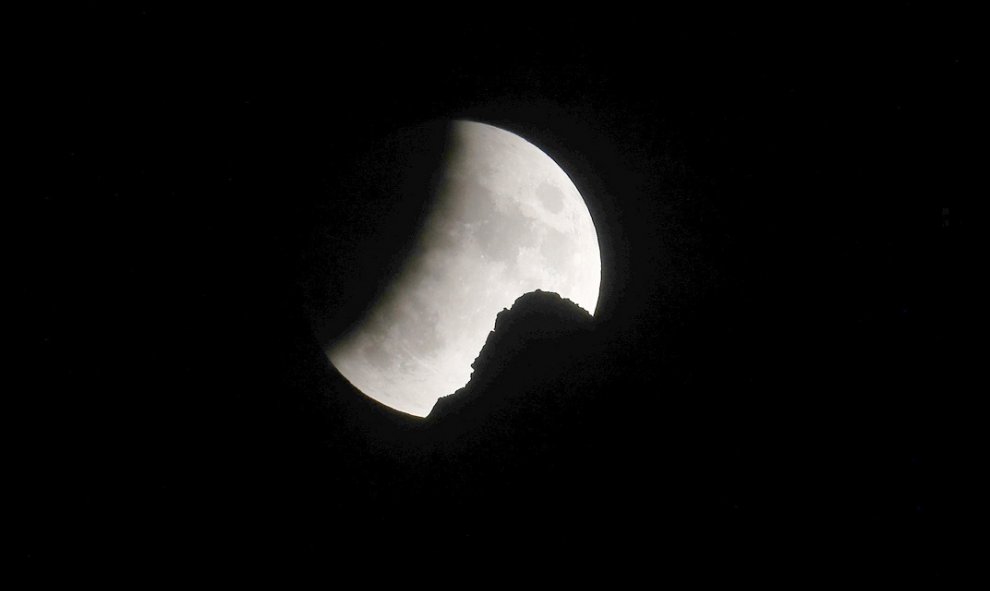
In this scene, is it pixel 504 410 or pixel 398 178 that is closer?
pixel 504 410

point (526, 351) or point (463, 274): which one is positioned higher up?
point (463, 274)

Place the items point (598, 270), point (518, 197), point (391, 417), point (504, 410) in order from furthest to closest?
point (391, 417)
point (598, 270)
point (518, 197)
point (504, 410)

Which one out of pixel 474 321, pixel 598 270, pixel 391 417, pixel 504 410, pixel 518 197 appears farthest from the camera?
pixel 391 417

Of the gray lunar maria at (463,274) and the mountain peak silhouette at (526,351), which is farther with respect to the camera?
the gray lunar maria at (463,274)

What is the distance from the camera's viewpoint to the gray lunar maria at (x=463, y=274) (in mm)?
4355

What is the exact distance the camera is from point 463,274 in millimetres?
4363

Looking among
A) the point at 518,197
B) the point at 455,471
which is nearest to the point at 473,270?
the point at 518,197

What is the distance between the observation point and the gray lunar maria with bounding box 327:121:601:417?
4.36m

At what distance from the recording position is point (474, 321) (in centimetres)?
434

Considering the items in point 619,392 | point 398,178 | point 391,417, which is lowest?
point 391,417

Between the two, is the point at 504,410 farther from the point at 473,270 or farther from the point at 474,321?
the point at 473,270

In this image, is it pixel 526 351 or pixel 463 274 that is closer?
pixel 526 351

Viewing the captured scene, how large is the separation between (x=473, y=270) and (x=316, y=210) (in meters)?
1.22

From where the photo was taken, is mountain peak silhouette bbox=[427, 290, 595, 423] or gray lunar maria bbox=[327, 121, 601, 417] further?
gray lunar maria bbox=[327, 121, 601, 417]
